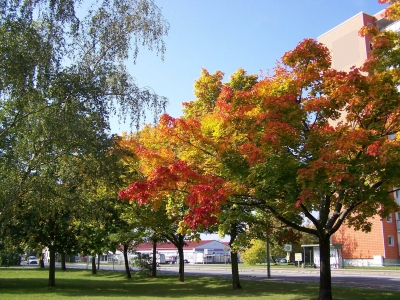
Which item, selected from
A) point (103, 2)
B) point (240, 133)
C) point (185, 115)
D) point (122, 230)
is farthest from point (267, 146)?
point (122, 230)

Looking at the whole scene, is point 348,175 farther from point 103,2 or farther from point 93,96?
point 103,2

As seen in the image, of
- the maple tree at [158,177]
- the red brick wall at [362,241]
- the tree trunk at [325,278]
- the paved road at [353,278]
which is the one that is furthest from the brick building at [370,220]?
the tree trunk at [325,278]

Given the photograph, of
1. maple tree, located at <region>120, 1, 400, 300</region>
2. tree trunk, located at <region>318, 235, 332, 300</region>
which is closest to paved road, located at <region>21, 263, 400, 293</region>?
tree trunk, located at <region>318, 235, 332, 300</region>

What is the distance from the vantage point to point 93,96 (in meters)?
11.7

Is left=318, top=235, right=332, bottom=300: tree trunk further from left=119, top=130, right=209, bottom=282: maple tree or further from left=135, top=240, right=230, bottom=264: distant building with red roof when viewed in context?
left=135, top=240, right=230, bottom=264: distant building with red roof

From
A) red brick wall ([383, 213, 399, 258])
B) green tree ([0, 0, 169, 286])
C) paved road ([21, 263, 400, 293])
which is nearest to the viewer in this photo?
green tree ([0, 0, 169, 286])

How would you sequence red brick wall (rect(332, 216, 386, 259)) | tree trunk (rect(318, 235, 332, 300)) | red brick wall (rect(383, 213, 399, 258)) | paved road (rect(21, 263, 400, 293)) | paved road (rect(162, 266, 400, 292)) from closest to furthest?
1. tree trunk (rect(318, 235, 332, 300))
2. paved road (rect(162, 266, 400, 292))
3. paved road (rect(21, 263, 400, 293))
4. red brick wall (rect(383, 213, 399, 258))
5. red brick wall (rect(332, 216, 386, 259))

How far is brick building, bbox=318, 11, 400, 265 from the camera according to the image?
134ft

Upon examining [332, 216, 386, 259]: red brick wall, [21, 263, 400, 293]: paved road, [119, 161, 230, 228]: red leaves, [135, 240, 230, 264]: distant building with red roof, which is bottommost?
[135, 240, 230, 264]: distant building with red roof

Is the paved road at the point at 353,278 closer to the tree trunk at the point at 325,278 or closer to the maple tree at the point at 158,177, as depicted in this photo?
the tree trunk at the point at 325,278

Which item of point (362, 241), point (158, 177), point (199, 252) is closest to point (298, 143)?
point (158, 177)

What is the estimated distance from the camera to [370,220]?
141 ft

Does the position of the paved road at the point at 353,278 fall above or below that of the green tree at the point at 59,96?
below

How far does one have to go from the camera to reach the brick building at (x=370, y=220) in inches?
1603
